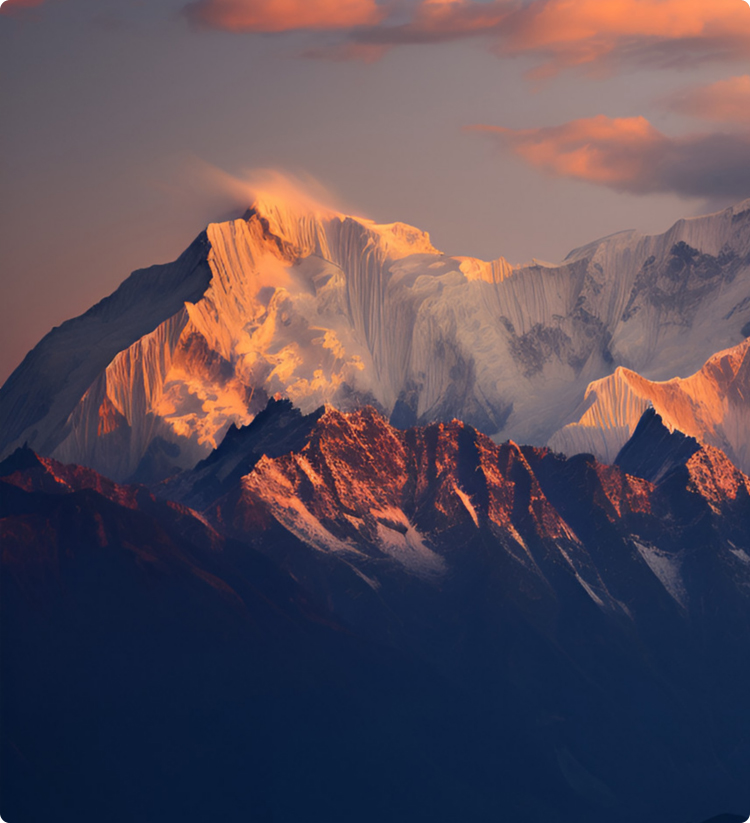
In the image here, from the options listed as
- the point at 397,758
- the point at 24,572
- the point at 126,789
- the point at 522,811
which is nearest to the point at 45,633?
the point at 24,572

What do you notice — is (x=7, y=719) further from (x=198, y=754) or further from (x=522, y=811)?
(x=522, y=811)

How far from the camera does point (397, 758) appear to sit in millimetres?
198500

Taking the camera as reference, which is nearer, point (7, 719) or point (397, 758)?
point (7, 719)

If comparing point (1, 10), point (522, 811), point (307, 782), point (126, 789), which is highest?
point (1, 10)

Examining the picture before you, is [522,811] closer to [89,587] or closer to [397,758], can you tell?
[397,758]

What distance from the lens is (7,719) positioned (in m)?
178

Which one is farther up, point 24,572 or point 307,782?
point 24,572

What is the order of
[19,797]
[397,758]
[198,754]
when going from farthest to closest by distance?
[397,758] → [198,754] → [19,797]

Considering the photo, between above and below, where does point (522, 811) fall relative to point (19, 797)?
below

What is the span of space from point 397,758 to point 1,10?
8284cm

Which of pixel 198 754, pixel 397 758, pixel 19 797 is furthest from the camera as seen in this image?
pixel 397 758

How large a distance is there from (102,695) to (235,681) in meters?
16.5

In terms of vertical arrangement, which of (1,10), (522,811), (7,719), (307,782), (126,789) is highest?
(1,10)

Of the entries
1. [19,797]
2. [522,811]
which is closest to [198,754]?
[19,797]
